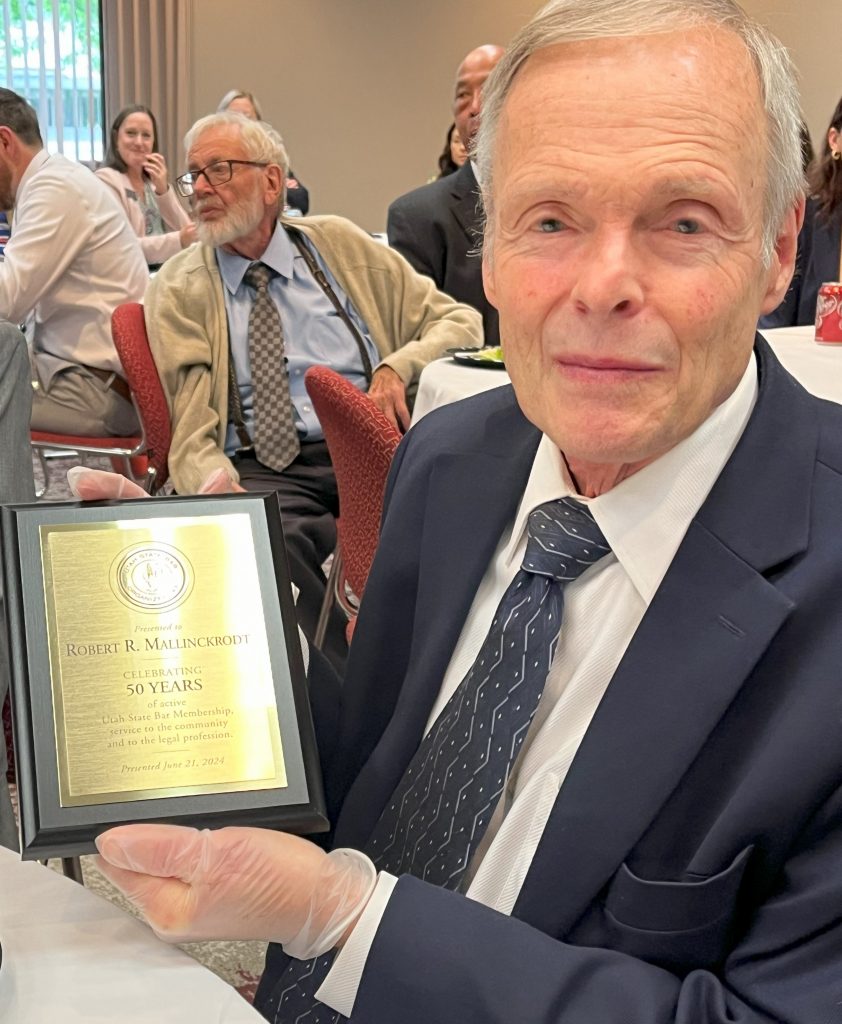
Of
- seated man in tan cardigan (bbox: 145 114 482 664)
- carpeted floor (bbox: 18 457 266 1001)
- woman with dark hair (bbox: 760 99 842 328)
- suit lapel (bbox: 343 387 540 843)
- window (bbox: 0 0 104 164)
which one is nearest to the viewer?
suit lapel (bbox: 343 387 540 843)

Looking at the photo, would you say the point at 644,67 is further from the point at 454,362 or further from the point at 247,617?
the point at 454,362

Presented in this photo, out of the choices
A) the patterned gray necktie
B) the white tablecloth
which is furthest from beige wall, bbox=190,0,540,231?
the white tablecloth

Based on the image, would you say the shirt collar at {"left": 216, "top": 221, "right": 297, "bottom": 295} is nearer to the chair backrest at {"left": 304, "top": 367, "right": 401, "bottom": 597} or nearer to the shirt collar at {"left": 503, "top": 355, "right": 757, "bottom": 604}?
the chair backrest at {"left": 304, "top": 367, "right": 401, "bottom": 597}

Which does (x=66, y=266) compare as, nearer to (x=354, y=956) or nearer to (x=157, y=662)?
(x=157, y=662)

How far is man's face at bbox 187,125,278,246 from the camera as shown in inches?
139

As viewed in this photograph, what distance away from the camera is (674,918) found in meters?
0.91

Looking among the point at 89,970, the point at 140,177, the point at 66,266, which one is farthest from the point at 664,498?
the point at 140,177

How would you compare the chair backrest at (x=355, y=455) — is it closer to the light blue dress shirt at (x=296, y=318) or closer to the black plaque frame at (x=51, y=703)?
the light blue dress shirt at (x=296, y=318)

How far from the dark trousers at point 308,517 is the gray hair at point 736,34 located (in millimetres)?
2152

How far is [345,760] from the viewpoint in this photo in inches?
50.4

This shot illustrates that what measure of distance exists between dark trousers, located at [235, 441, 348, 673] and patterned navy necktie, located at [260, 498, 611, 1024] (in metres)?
1.88

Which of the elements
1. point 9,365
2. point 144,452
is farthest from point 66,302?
point 9,365

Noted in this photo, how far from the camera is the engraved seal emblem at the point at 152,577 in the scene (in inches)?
38.5

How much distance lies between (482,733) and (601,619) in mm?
151
